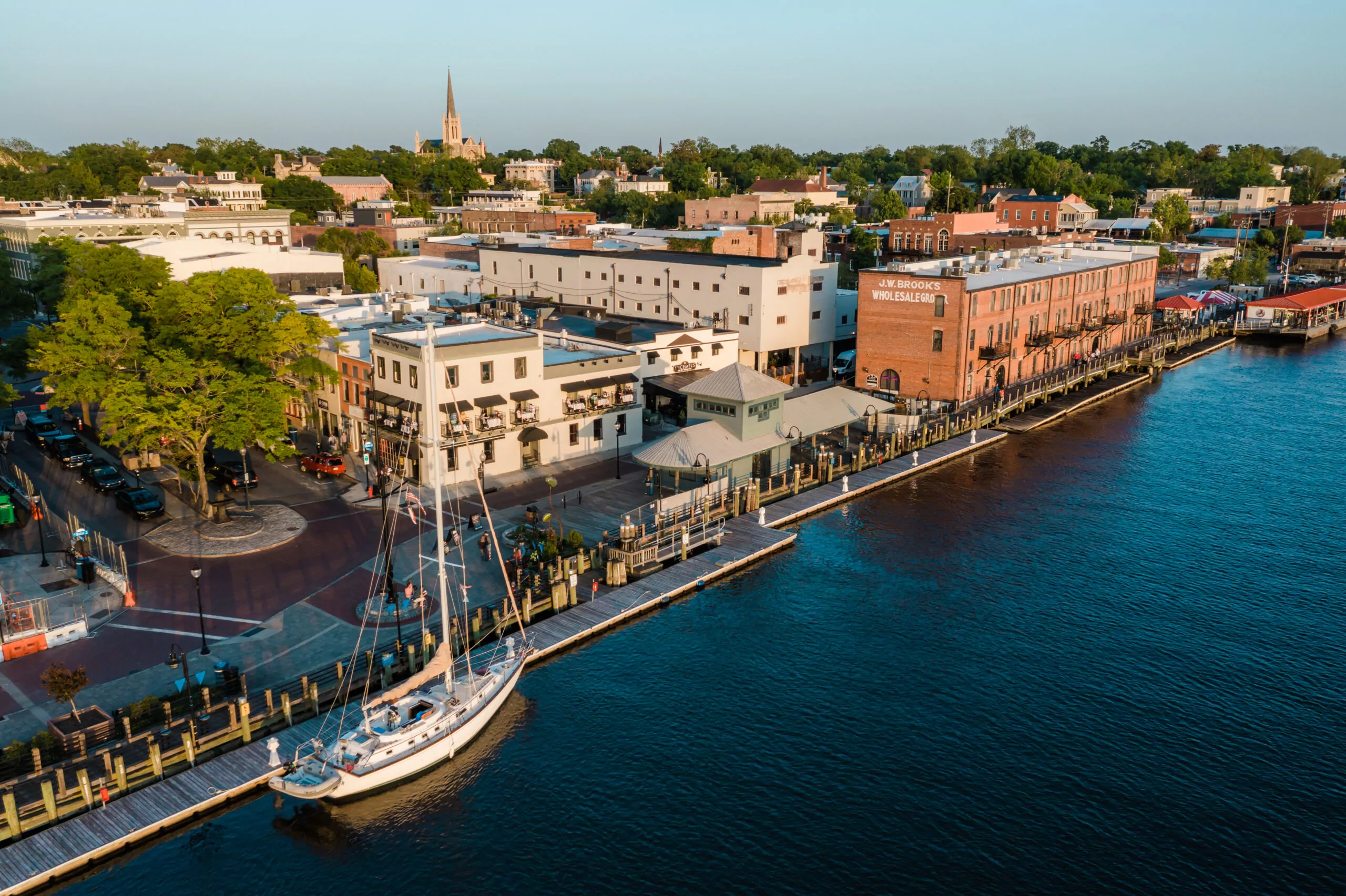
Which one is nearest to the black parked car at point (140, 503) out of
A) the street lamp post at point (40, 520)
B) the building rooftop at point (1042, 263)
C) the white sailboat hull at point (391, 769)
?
the street lamp post at point (40, 520)

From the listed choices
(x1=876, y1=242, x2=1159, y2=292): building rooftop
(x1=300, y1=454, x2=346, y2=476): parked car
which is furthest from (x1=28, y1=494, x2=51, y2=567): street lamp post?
(x1=876, y1=242, x2=1159, y2=292): building rooftop

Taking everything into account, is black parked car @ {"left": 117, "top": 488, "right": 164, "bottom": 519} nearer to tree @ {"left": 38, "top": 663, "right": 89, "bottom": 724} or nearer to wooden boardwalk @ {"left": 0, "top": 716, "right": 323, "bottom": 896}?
tree @ {"left": 38, "top": 663, "right": 89, "bottom": 724}

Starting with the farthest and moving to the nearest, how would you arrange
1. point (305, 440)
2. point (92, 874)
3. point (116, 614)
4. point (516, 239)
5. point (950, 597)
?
1. point (516, 239)
2. point (305, 440)
3. point (950, 597)
4. point (116, 614)
5. point (92, 874)

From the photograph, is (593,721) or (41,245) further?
(41,245)

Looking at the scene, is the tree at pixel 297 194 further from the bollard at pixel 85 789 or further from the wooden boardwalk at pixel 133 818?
the bollard at pixel 85 789

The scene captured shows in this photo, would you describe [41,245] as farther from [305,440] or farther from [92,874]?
[92,874]

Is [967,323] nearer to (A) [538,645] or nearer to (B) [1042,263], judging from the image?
(B) [1042,263]

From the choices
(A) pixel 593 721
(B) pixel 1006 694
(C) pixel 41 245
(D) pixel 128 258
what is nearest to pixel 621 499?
(A) pixel 593 721
